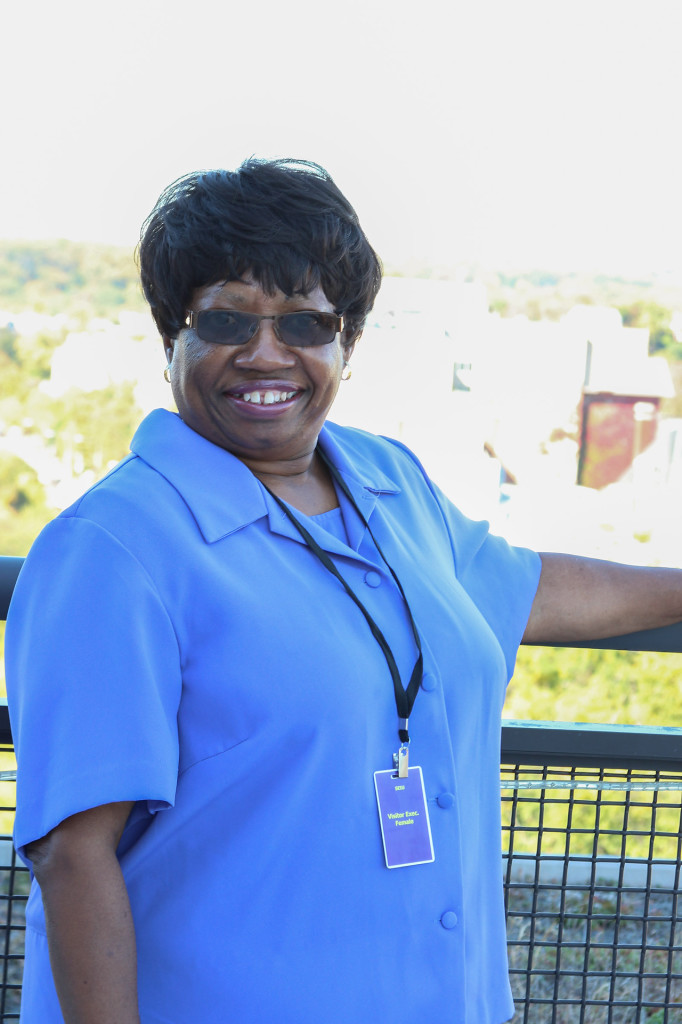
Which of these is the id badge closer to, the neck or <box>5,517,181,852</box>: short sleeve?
<box>5,517,181,852</box>: short sleeve

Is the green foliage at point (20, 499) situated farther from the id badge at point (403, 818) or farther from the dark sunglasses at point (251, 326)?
the id badge at point (403, 818)

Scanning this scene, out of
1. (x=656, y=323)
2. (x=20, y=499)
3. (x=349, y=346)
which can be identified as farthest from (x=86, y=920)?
(x=656, y=323)

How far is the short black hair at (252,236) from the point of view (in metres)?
1.30

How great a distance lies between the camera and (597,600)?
65.2 inches

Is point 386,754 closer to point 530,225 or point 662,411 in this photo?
point 662,411

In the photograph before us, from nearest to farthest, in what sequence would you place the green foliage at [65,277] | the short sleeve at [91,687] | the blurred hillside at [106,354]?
the short sleeve at [91,687]
the blurred hillside at [106,354]
the green foliage at [65,277]

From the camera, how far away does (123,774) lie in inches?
41.8

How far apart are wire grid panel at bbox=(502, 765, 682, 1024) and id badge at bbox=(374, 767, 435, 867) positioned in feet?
1.44

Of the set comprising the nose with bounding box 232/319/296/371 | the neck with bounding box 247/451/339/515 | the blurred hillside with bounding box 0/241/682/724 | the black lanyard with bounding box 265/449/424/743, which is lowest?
the blurred hillside with bounding box 0/241/682/724

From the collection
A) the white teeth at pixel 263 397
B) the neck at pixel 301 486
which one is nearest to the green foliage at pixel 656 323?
the neck at pixel 301 486

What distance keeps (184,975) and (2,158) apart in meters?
15.0

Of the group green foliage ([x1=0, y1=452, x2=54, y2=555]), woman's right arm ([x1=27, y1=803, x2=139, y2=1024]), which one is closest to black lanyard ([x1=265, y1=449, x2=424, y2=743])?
woman's right arm ([x1=27, y1=803, x2=139, y2=1024])

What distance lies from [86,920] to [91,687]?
10.0 inches

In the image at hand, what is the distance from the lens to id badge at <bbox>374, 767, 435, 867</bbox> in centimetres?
120
